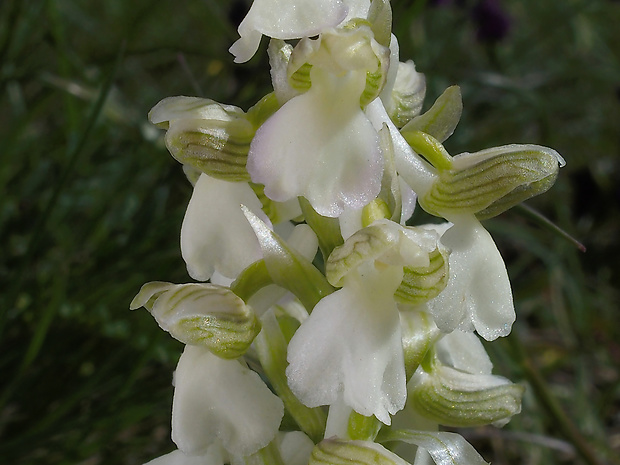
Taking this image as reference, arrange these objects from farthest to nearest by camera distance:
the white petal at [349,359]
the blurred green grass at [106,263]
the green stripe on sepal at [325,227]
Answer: the blurred green grass at [106,263] → the green stripe on sepal at [325,227] → the white petal at [349,359]

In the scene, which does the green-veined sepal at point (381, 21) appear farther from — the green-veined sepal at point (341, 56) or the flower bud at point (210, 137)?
the flower bud at point (210, 137)

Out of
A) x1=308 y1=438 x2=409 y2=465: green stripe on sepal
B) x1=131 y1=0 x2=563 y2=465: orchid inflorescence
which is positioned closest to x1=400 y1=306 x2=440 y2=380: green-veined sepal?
x1=131 y1=0 x2=563 y2=465: orchid inflorescence

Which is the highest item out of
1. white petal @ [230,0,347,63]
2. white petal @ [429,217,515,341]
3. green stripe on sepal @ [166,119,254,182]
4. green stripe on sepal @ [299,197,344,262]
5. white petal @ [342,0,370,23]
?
white petal @ [230,0,347,63]

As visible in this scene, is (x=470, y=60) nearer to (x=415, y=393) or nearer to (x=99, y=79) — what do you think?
(x=99, y=79)

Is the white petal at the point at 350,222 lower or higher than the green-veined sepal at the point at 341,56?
lower

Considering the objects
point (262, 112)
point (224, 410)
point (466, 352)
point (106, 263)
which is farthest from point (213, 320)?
point (106, 263)

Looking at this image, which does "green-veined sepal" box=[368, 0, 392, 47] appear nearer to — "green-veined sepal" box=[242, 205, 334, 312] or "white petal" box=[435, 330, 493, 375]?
"green-veined sepal" box=[242, 205, 334, 312]

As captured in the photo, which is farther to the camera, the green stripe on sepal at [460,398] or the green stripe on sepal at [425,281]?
the green stripe on sepal at [460,398]

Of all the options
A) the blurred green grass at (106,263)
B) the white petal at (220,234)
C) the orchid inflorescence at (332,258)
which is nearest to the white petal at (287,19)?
the orchid inflorescence at (332,258)
